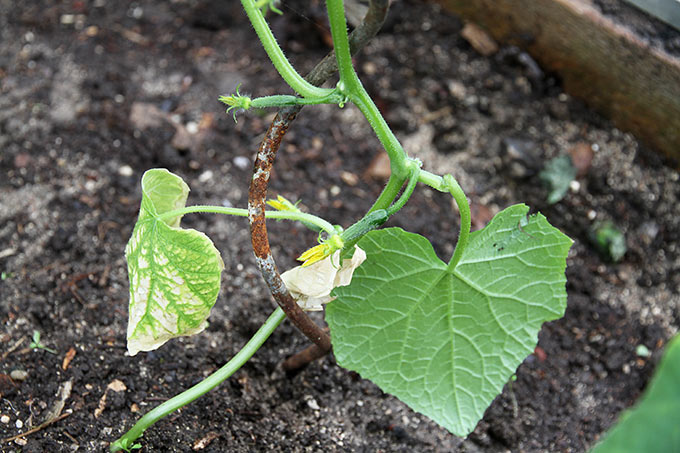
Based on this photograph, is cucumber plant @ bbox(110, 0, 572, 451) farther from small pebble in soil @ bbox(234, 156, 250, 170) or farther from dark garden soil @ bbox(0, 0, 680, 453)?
small pebble in soil @ bbox(234, 156, 250, 170)

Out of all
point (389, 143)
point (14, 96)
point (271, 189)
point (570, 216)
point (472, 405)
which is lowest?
point (14, 96)

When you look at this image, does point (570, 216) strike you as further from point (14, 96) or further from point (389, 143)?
point (14, 96)

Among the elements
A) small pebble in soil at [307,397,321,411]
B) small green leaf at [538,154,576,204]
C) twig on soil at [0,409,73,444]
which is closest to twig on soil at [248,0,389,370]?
small pebble in soil at [307,397,321,411]

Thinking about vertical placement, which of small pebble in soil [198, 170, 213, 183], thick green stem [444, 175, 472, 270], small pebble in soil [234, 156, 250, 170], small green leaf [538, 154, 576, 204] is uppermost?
thick green stem [444, 175, 472, 270]

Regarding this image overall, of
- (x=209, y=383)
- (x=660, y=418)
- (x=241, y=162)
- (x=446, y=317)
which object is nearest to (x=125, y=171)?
(x=241, y=162)

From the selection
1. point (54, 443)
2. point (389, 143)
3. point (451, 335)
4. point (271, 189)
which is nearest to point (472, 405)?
point (451, 335)

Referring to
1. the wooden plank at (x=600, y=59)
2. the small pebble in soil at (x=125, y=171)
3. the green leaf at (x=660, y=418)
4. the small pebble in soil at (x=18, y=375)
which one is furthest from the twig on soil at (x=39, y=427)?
the wooden plank at (x=600, y=59)

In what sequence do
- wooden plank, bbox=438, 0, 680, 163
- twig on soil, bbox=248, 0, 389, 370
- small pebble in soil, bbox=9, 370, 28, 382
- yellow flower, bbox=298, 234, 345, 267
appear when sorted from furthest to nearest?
wooden plank, bbox=438, 0, 680, 163
small pebble in soil, bbox=9, 370, 28, 382
twig on soil, bbox=248, 0, 389, 370
yellow flower, bbox=298, 234, 345, 267
